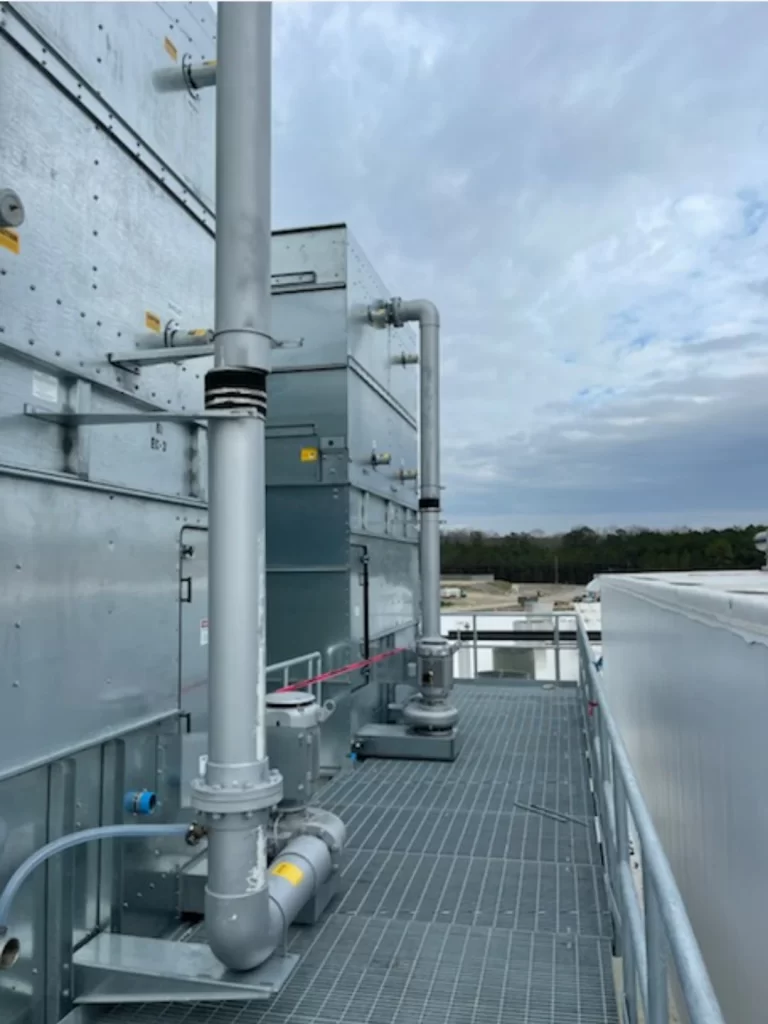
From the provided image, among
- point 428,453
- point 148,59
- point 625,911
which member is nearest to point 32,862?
point 625,911

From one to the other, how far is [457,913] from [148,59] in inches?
189

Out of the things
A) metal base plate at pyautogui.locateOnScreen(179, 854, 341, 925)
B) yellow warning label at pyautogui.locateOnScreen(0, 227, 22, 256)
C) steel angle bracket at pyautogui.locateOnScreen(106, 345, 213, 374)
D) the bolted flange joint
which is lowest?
metal base plate at pyautogui.locateOnScreen(179, 854, 341, 925)

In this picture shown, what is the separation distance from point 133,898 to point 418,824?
8.06 ft

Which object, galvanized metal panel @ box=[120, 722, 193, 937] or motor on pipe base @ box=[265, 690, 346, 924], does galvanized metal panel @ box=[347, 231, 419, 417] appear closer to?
motor on pipe base @ box=[265, 690, 346, 924]

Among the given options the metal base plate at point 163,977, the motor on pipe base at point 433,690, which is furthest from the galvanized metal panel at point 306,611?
the metal base plate at point 163,977

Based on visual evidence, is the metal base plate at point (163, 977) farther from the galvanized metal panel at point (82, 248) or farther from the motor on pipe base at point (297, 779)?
the galvanized metal panel at point (82, 248)

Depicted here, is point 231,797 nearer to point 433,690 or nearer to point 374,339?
point 433,690

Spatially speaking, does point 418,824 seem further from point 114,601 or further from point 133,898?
point 114,601

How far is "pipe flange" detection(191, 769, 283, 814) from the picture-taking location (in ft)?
9.45

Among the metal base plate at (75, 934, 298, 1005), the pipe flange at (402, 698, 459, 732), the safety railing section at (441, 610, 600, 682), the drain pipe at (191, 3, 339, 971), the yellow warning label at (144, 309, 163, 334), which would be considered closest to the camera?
the drain pipe at (191, 3, 339, 971)

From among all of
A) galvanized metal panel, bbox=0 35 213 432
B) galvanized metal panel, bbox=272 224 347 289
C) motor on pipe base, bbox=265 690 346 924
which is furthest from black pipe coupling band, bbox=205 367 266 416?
galvanized metal panel, bbox=272 224 347 289

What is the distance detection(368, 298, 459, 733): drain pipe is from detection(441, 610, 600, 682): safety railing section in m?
3.88

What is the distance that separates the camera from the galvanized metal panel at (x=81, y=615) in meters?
2.89

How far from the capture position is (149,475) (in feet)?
13.0
